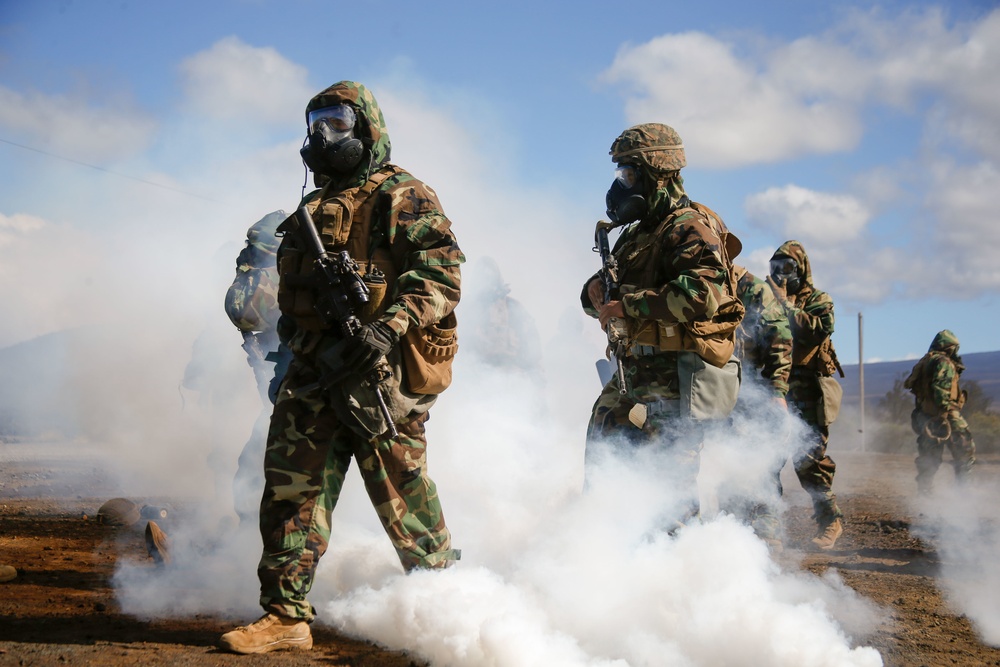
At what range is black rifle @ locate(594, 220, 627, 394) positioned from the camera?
454cm

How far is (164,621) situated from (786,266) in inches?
222

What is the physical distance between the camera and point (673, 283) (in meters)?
4.25

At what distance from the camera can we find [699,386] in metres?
4.46

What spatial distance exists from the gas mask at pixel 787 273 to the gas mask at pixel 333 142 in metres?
4.99

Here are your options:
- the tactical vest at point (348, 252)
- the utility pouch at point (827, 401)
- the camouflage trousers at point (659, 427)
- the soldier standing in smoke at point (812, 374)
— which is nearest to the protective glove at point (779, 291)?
the soldier standing in smoke at point (812, 374)

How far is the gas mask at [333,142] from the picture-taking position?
378cm

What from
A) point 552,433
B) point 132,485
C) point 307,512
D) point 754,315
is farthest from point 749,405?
point 132,485

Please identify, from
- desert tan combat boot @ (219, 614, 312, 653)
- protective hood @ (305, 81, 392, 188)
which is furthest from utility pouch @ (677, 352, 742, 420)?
desert tan combat boot @ (219, 614, 312, 653)

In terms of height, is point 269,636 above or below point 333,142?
below

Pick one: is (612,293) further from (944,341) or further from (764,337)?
(944,341)

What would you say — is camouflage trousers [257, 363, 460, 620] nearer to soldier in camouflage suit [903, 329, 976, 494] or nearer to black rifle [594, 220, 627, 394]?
black rifle [594, 220, 627, 394]

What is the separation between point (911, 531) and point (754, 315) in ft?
9.37

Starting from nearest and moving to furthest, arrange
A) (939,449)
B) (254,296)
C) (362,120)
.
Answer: (362,120)
(254,296)
(939,449)

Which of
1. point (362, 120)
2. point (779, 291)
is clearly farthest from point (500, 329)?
point (362, 120)
